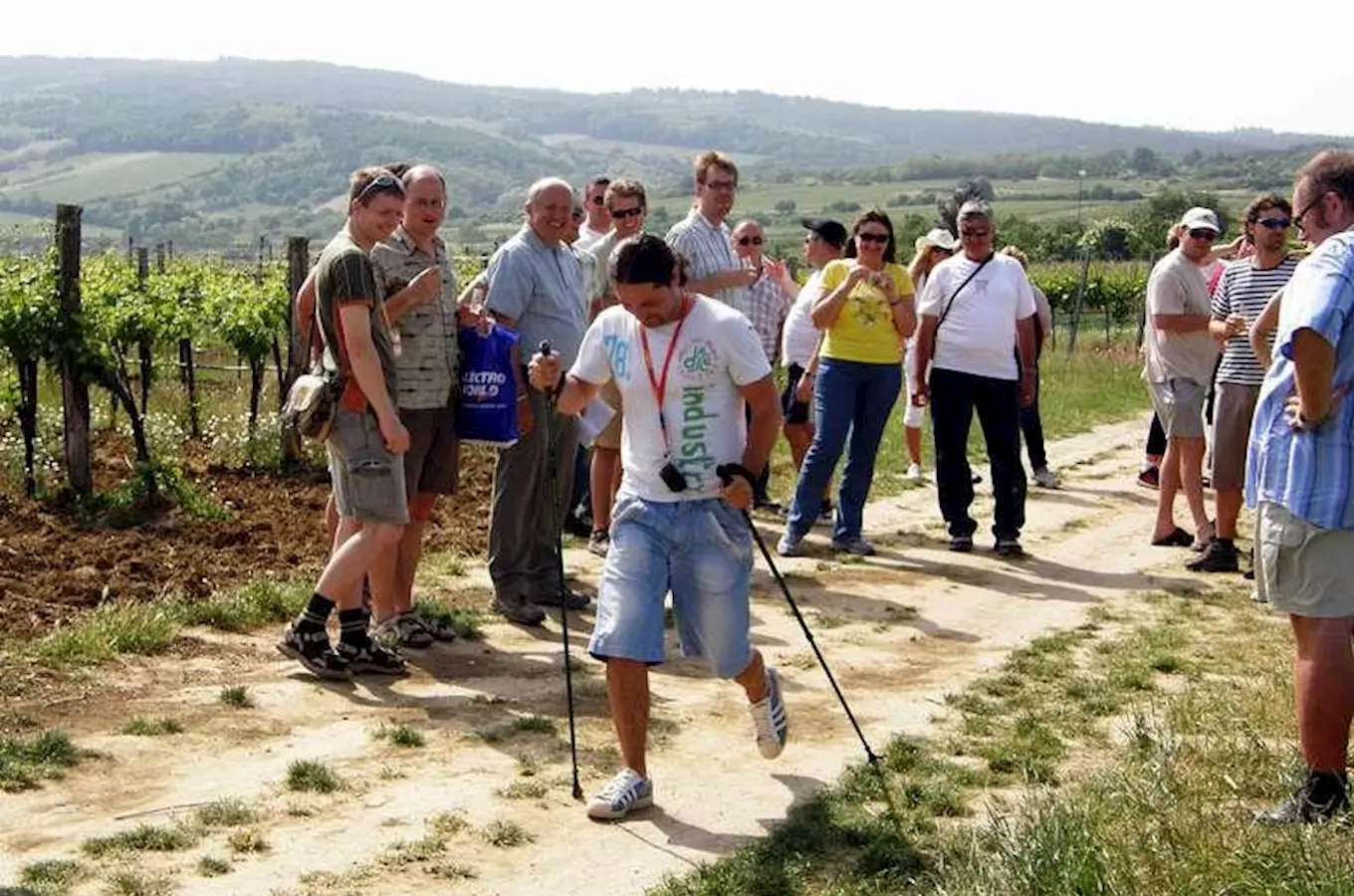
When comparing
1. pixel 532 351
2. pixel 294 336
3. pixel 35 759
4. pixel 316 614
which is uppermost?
pixel 532 351

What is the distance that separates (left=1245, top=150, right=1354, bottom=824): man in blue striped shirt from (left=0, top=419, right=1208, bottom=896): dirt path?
1623 mm

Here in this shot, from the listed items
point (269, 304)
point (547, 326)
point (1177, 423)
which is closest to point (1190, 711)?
point (547, 326)

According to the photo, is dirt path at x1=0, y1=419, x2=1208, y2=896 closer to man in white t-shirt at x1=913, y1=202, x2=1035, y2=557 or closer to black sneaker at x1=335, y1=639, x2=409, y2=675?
black sneaker at x1=335, y1=639, x2=409, y2=675

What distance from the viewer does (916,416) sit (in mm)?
12766

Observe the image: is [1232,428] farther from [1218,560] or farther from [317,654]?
[317,654]

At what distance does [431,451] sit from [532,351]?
74cm

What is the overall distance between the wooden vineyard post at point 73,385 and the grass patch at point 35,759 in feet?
15.5

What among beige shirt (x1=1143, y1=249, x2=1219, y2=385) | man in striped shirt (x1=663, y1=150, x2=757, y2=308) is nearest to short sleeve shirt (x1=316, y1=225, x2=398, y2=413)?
man in striped shirt (x1=663, y1=150, x2=757, y2=308)

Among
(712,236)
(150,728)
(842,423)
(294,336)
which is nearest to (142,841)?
(150,728)

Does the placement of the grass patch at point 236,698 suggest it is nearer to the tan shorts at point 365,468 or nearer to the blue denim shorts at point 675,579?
the tan shorts at point 365,468

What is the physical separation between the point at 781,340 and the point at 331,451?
16.2ft

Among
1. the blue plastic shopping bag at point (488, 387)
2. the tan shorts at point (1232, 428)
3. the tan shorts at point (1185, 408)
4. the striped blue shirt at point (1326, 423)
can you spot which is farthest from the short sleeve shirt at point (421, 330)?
the tan shorts at point (1185, 408)

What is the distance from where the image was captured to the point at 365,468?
6.79 m

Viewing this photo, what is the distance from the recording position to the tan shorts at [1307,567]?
16.5ft
